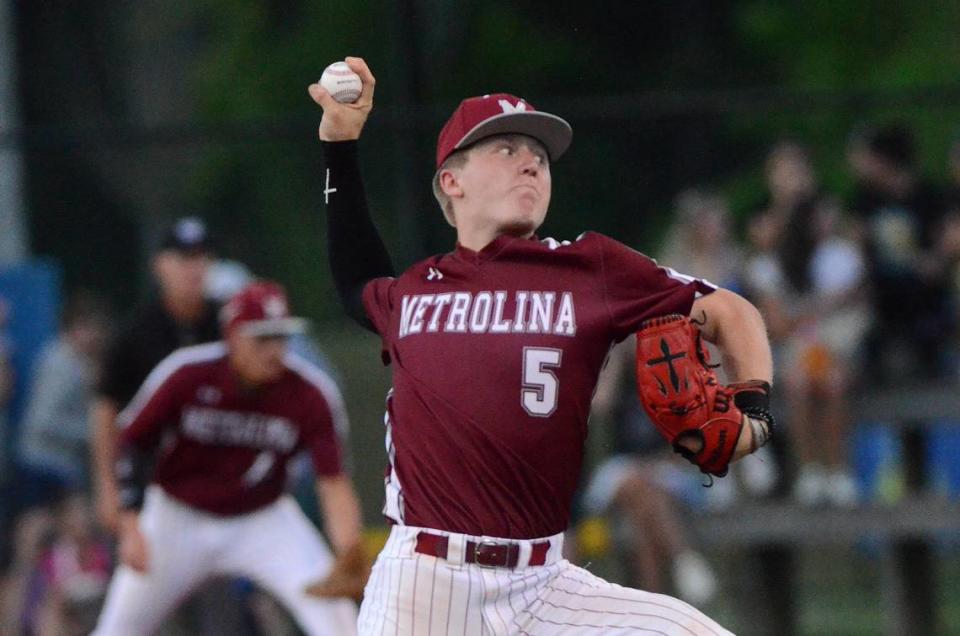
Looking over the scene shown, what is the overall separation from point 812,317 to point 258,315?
3.07 m

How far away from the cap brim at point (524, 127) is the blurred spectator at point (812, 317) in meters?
4.50

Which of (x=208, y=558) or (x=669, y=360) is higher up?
(x=669, y=360)

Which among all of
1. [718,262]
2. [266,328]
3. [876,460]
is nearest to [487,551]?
[266,328]

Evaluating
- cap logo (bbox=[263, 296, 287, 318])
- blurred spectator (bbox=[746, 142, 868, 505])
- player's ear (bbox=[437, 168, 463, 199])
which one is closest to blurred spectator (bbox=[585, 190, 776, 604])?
blurred spectator (bbox=[746, 142, 868, 505])

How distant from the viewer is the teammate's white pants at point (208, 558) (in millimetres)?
6777

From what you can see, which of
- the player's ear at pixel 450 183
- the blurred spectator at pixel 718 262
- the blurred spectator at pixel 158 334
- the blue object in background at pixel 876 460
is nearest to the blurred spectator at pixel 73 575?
the blurred spectator at pixel 158 334

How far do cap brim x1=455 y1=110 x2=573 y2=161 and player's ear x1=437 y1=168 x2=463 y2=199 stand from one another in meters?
0.08

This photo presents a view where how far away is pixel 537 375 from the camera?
387cm

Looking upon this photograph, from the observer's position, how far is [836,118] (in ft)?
30.9

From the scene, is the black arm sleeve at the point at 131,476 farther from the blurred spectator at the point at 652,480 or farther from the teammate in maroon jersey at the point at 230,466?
the blurred spectator at the point at 652,480

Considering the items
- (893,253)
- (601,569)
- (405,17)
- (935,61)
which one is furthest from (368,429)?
(935,61)

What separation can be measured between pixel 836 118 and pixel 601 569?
2.74 meters

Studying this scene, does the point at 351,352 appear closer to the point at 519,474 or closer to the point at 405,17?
the point at 405,17

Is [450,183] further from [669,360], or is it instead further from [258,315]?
[258,315]
